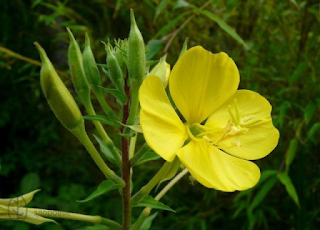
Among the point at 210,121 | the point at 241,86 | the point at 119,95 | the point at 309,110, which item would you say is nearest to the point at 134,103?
the point at 119,95

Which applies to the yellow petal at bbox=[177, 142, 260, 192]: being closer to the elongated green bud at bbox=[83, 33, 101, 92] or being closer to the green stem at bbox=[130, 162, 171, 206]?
the green stem at bbox=[130, 162, 171, 206]

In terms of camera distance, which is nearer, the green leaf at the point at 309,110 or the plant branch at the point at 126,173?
the plant branch at the point at 126,173

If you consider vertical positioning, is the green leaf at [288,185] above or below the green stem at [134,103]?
below

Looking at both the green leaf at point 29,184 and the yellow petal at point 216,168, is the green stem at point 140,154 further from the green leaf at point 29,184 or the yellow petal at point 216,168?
the green leaf at point 29,184

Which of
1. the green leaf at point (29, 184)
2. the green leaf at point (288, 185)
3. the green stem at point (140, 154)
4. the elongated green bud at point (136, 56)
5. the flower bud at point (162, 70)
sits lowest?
the green leaf at point (29, 184)

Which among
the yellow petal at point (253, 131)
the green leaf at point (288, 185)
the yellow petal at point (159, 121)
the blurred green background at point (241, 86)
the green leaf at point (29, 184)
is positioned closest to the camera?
the yellow petal at point (159, 121)

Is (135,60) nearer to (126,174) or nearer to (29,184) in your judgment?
(126,174)

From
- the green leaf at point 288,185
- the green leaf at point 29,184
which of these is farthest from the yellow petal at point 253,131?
the green leaf at point 29,184

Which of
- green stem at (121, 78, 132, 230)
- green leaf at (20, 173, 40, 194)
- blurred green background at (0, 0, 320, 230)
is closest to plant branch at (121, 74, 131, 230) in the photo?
green stem at (121, 78, 132, 230)
